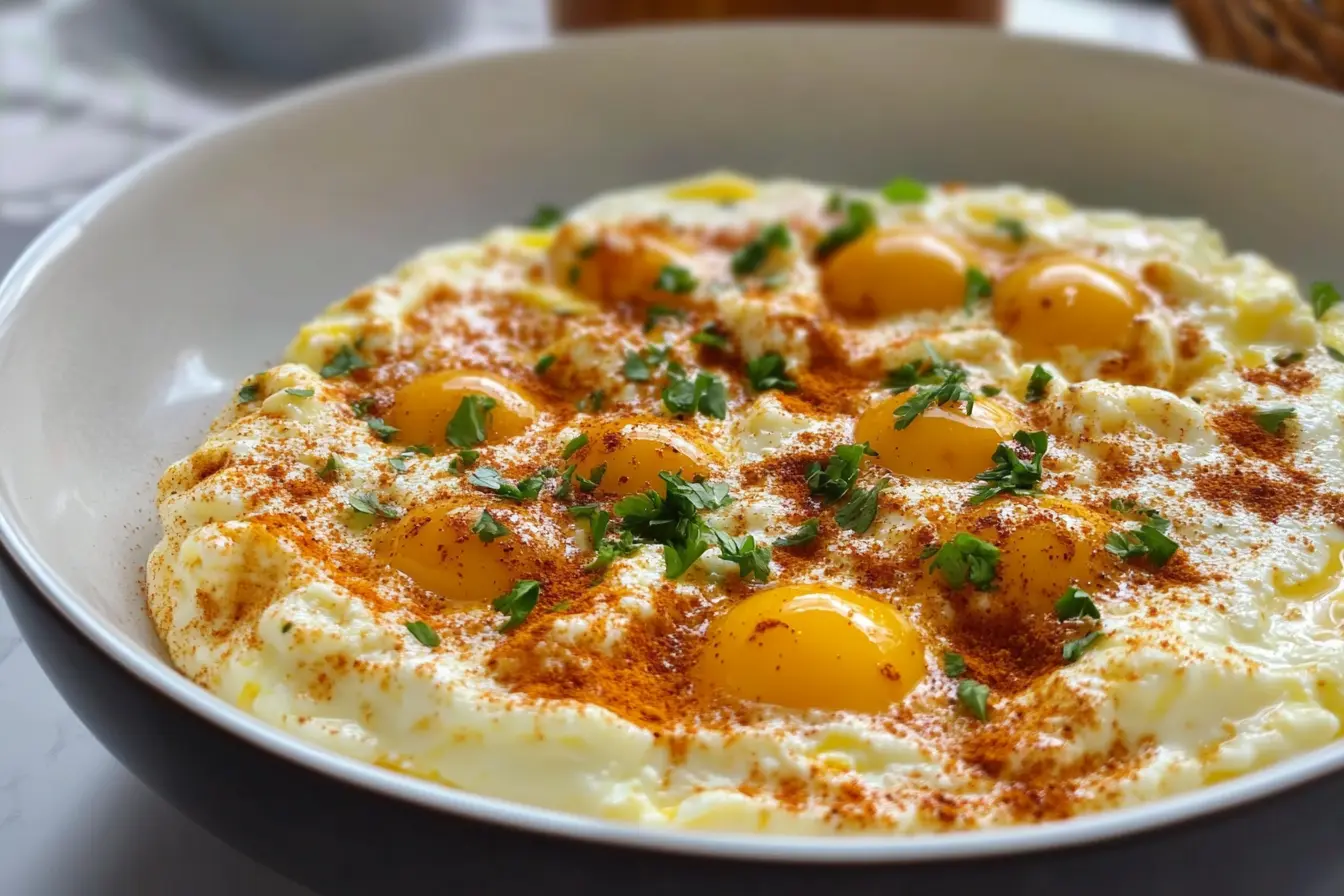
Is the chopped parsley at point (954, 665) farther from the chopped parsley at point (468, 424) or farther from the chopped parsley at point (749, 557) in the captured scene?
the chopped parsley at point (468, 424)

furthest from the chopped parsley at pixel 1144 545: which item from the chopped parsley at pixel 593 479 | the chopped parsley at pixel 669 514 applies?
the chopped parsley at pixel 593 479

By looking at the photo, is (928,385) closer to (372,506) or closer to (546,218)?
(372,506)

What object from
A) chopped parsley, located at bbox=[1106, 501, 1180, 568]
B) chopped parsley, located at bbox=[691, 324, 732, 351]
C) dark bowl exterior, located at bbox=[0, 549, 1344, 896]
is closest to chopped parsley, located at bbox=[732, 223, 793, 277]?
chopped parsley, located at bbox=[691, 324, 732, 351]

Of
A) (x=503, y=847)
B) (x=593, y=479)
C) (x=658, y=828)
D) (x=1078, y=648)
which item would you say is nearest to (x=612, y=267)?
(x=593, y=479)

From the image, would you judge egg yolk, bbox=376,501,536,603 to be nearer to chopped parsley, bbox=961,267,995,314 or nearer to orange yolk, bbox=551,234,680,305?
orange yolk, bbox=551,234,680,305

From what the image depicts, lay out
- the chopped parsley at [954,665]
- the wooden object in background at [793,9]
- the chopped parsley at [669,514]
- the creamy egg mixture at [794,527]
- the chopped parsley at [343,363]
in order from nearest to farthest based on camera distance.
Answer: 1. the creamy egg mixture at [794,527]
2. the chopped parsley at [954,665]
3. the chopped parsley at [669,514]
4. the chopped parsley at [343,363]
5. the wooden object in background at [793,9]
